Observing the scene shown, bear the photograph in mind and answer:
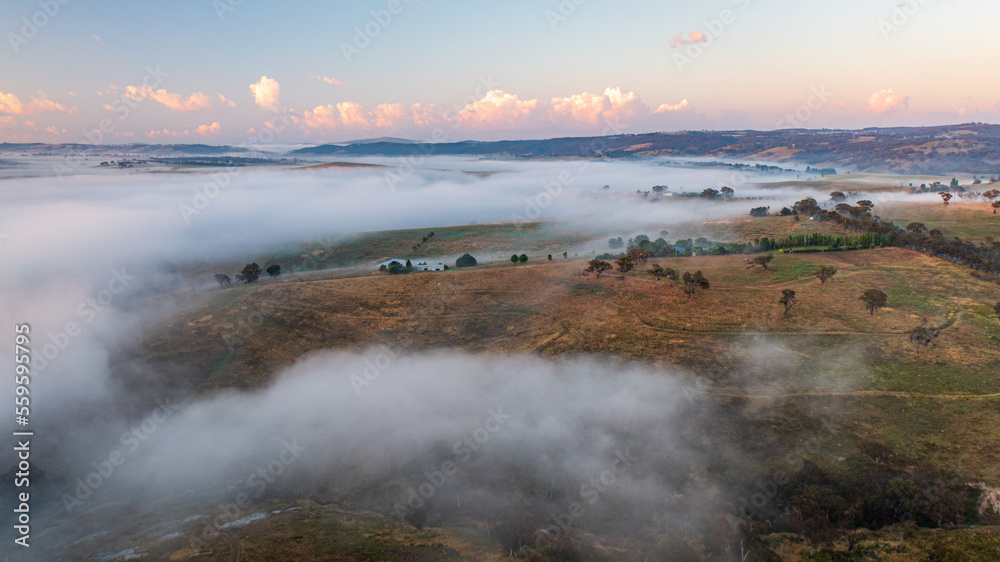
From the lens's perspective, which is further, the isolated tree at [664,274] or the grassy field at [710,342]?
the isolated tree at [664,274]

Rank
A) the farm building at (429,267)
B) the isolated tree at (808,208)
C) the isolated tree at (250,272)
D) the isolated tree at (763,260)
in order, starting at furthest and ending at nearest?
the isolated tree at (808,208) < the farm building at (429,267) < the isolated tree at (250,272) < the isolated tree at (763,260)

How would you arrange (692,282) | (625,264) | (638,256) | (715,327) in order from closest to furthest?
(715,327) → (692,282) → (625,264) → (638,256)

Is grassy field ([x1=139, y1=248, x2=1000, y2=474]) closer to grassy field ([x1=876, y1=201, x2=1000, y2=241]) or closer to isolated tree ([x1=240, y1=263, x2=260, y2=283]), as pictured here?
isolated tree ([x1=240, y1=263, x2=260, y2=283])

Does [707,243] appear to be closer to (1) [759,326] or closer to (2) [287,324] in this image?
(1) [759,326]

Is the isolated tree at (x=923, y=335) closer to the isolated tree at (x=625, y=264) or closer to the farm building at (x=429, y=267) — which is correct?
the isolated tree at (x=625, y=264)

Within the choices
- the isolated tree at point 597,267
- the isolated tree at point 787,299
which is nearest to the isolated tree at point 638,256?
the isolated tree at point 597,267

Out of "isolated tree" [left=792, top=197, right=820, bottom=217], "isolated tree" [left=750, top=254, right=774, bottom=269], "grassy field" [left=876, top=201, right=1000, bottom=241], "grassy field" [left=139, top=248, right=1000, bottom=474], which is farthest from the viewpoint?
"isolated tree" [left=792, top=197, right=820, bottom=217]

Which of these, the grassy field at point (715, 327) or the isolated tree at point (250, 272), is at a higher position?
the isolated tree at point (250, 272)

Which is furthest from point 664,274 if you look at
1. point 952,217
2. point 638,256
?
point 952,217

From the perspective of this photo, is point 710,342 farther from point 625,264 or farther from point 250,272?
point 250,272

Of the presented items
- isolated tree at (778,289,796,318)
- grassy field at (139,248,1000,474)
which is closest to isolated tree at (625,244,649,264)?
grassy field at (139,248,1000,474)
